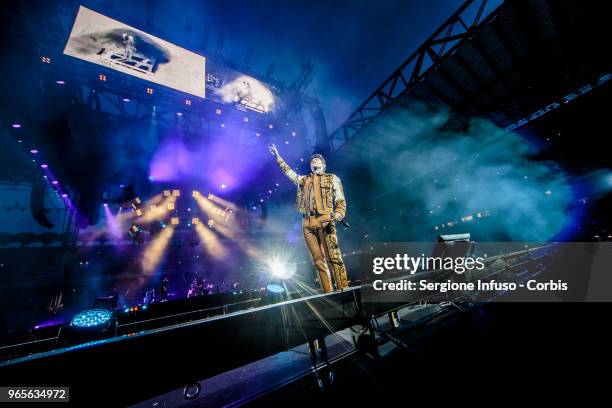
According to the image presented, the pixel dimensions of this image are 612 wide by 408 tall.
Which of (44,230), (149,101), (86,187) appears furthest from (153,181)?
(44,230)

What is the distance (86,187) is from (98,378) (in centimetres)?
1434

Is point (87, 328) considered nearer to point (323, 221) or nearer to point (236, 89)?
point (323, 221)

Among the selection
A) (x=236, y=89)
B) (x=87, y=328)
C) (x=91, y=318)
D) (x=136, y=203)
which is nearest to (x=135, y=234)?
(x=136, y=203)

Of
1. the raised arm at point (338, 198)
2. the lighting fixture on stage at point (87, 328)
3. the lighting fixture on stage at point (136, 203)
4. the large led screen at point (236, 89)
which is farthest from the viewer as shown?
the lighting fixture on stage at point (136, 203)

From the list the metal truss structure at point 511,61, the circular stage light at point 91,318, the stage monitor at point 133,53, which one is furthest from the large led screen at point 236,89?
the circular stage light at point 91,318

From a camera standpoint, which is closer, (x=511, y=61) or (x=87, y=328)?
(x=87, y=328)

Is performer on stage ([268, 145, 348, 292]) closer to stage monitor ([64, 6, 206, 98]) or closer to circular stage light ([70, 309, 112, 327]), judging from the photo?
circular stage light ([70, 309, 112, 327])

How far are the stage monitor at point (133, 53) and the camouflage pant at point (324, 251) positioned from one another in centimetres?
1061

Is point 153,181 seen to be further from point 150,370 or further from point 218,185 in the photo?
point 150,370

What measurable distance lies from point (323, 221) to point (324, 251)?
413mm

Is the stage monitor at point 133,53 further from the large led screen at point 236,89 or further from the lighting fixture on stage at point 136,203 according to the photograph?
the lighting fixture on stage at point 136,203

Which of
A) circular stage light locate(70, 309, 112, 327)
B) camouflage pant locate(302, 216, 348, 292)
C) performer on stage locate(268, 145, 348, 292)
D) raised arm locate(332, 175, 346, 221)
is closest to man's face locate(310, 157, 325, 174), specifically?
performer on stage locate(268, 145, 348, 292)

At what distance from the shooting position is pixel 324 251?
9.93 ft

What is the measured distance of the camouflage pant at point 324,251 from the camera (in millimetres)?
2924
